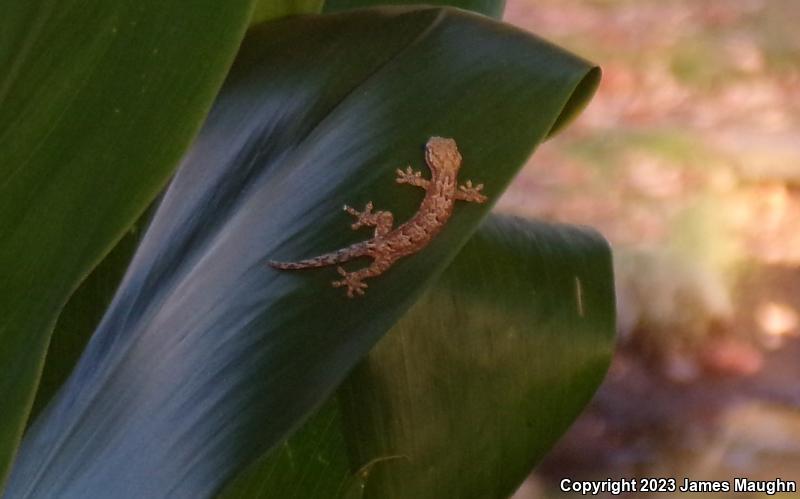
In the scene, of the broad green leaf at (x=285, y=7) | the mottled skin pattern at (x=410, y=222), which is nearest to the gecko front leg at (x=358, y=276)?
the mottled skin pattern at (x=410, y=222)

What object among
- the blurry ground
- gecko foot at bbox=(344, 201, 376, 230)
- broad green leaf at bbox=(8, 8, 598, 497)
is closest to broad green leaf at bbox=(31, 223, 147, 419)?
broad green leaf at bbox=(8, 8, 598, 497)

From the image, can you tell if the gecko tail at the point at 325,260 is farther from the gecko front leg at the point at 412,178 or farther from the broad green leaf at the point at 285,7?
the broad green leaf at the point at 285,7

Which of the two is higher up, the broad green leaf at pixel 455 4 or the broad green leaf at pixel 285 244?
the broad green leaf at pixel 455 4

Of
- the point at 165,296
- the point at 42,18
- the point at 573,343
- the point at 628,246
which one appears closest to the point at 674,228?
the point at 628,246

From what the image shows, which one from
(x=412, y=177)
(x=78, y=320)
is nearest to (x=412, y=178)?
(x=412, y=177)

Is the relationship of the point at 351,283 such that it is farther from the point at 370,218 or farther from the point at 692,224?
the point at 692,224

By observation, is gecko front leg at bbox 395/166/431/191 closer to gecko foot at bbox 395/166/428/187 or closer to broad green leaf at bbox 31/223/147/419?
gecko foot at bbox 395/166/428/187
